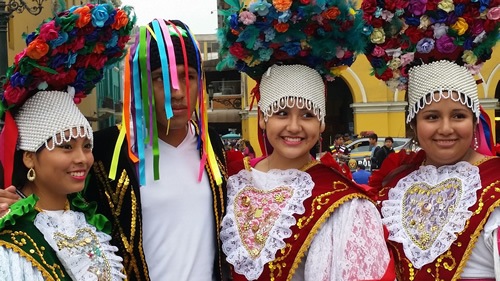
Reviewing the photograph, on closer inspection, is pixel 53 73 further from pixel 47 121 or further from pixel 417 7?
pixel 417 7

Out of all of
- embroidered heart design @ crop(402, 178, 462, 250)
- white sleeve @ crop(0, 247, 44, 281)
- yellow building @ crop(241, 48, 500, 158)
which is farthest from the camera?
yellow building @ crop(241, 48, 500, 158)

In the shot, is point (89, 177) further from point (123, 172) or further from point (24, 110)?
point (24, 110)

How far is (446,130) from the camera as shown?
2.84m

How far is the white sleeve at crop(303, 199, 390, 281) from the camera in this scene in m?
2.63

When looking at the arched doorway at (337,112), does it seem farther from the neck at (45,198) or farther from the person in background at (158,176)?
the neck at (45,198)

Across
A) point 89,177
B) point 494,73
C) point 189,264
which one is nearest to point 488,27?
point 189,264

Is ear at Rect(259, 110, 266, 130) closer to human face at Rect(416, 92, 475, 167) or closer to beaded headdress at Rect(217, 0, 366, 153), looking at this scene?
beaded headdress at Rect(217, 0, 366, 153)

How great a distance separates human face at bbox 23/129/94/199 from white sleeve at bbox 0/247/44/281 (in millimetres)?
373

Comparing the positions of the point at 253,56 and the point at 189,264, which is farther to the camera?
the point at 253,56

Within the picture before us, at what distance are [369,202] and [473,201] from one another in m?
0.47

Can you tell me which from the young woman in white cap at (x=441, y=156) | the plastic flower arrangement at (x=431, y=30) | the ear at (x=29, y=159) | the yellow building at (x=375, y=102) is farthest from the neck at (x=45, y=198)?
the yellow building at (x=375, y=102)

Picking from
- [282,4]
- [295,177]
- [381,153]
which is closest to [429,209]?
[295,177]

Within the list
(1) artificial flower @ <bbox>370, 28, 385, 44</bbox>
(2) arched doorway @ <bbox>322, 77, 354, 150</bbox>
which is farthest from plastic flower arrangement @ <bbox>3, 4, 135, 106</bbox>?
(2) arched doorway @ <bbox>322, 77, 354, 150</bbox>

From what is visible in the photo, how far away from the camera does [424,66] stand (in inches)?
121
